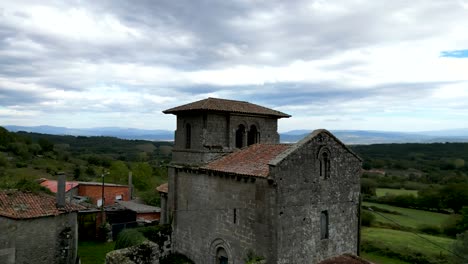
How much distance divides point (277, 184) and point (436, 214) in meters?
39.5

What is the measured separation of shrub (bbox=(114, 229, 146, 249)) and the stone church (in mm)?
2014

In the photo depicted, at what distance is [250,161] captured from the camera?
16203mm

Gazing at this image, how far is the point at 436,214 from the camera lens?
45062mm

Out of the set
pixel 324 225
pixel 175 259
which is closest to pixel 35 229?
pixel 175 259

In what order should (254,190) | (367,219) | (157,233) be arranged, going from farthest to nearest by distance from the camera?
(367,219) < (157,233) < (254,190)

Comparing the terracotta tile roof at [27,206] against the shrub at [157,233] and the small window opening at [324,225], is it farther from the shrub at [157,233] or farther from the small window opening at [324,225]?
the small window opening at [324,225]

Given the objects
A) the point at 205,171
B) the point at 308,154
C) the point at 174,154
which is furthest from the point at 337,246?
the point at 174,154

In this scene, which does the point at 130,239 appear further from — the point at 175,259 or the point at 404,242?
the point at 404,242

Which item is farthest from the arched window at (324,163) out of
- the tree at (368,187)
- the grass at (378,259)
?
the tree at (368,187)

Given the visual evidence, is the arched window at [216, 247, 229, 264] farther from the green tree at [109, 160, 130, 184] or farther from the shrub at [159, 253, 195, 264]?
the green tree at [109, 160, 130, 184]

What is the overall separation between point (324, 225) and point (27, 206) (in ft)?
47.0

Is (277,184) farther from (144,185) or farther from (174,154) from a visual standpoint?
(144,185)

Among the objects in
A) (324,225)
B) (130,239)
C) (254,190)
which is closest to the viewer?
(254,190)

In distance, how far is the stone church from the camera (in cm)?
1418
